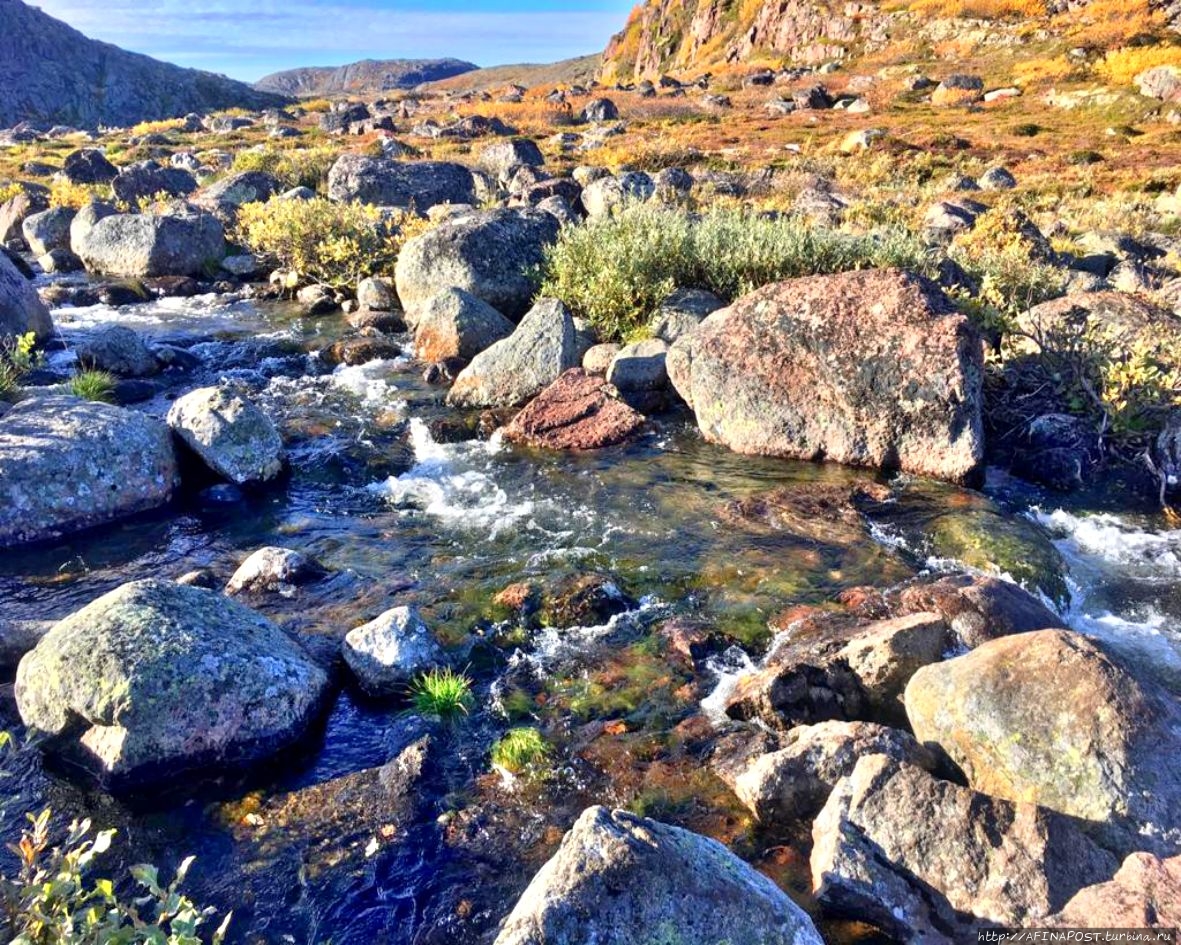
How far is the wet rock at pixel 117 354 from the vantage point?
14508 mm

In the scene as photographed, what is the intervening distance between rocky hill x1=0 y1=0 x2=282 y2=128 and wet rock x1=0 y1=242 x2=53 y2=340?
117640 millimetres

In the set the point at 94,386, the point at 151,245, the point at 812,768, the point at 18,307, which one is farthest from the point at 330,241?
the point at 812,768

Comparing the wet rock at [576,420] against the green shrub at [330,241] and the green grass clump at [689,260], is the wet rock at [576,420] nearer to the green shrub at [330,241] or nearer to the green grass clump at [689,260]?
the green grass clump at [689,260]

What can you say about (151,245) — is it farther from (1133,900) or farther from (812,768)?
(1133,900)

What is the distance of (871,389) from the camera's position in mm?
10539

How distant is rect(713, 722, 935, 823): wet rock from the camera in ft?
17.9

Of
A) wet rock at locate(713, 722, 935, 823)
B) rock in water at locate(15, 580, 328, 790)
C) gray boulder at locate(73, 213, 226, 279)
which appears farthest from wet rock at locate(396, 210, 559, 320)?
wet rock at locate(713, 722, 935, 823)

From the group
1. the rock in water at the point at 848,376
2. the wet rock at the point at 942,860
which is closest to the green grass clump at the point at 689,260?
the rock in water at the point at 848,376

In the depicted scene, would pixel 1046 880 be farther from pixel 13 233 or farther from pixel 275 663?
pixel 13 233

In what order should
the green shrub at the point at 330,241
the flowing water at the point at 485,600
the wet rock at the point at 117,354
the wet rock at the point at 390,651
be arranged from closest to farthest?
the flowing water at the point at 485,600 < the wet rock at the point at 390,651 < the wet rock at the point at 117,354 < the green shrub at the point at 330,241

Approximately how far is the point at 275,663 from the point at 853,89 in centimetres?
8152

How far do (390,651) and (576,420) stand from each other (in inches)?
237

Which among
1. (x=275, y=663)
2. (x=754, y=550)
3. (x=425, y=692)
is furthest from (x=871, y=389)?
(x=275, y=663)

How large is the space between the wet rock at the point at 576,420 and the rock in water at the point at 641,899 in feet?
26.3
